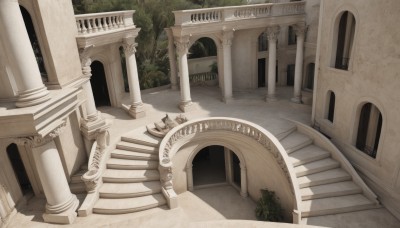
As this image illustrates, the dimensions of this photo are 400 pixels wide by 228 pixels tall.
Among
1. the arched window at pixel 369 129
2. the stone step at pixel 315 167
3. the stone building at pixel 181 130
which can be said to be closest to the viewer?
the stone building at pixel 181 130

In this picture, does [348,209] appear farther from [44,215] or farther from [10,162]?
[10,162]

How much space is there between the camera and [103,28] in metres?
16.5

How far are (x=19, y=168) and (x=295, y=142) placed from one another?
595 inches

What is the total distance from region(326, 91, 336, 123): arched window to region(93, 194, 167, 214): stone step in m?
11.7

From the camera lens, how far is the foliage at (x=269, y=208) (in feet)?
51.0

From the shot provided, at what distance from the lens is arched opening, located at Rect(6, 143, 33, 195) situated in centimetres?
1273

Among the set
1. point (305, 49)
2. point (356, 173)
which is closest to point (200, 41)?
point (305, 49)

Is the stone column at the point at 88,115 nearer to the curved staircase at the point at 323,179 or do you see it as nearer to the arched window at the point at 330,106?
the curved staircase at the point at 323,179

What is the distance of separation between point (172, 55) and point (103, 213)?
16.4 metres

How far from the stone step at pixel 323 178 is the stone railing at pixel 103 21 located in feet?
46.2

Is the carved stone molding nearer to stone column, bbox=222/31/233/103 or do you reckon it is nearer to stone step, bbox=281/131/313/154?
stone column, bbox=222/31/233/103

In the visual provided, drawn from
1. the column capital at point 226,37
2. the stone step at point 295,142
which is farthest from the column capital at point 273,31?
the stone step at point 295,142

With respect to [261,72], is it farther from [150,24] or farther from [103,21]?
[103,21]

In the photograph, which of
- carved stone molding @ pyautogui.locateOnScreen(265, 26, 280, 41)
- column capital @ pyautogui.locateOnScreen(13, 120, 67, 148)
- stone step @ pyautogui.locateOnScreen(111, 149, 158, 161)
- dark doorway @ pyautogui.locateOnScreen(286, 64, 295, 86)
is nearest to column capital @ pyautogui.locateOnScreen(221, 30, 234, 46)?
carved stone molding @ pyautogui.locateOnScreen(265, 26, 280, 41)
